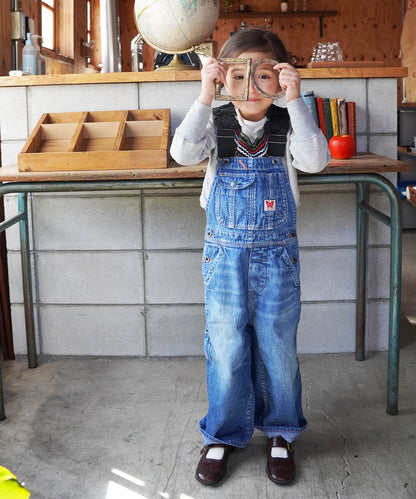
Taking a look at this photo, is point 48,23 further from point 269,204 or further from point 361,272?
point 269,204

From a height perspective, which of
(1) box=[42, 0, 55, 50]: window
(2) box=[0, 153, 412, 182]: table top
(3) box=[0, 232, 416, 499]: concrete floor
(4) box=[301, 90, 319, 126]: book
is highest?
(1) box=[42, 0, 55, 50]: window

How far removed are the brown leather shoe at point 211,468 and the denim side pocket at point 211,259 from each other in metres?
0.48

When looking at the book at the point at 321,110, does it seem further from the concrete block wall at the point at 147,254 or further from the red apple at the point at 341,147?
the red apple at the point at 341,147

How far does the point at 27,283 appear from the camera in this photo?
248 cm

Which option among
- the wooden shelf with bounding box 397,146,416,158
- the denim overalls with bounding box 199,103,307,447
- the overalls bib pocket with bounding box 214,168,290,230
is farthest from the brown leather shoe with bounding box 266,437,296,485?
the wooden shelf with bounding box 397,146,416,158

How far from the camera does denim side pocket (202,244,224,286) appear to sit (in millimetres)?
1635

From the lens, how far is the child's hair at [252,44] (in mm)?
1602

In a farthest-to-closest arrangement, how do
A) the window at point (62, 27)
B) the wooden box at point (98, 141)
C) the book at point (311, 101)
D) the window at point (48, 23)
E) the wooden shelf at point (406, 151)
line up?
the window at point (62, 27) < the window at point (48, 23) < the wooden shelf at point (406, 151) < the book at point (311, 101) < the wooden box at point (98, 141)

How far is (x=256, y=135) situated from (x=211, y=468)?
0.92m

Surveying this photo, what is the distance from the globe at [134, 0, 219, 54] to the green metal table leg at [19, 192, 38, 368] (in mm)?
797

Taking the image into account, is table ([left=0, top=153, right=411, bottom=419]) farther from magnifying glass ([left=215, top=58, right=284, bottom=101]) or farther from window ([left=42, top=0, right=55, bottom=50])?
window ([left=42, top=0, right=55, bottom=50])

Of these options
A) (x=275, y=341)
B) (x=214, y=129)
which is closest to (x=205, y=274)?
(x=275, y=341)

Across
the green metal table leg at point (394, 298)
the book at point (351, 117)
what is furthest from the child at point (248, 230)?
the book at point (351, 117)

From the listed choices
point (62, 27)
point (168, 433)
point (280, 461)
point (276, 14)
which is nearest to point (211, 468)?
point (280, 461)
